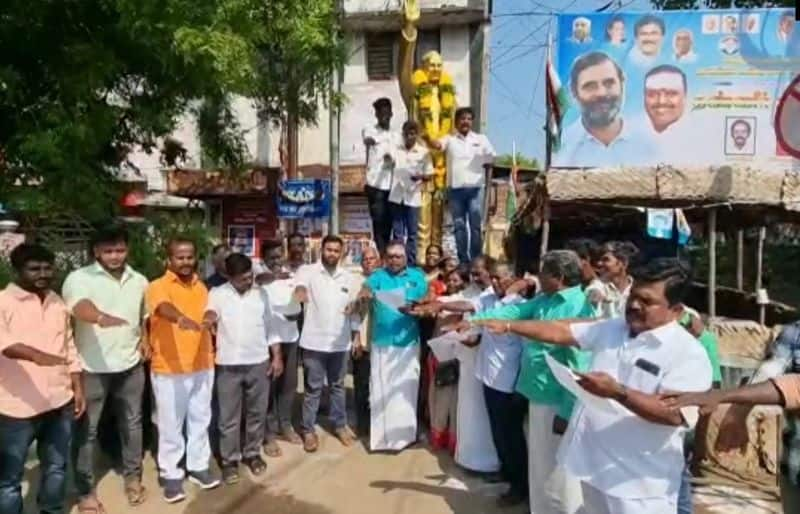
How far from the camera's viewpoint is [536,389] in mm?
4402

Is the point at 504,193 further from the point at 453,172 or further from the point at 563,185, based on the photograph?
the point at 563,185

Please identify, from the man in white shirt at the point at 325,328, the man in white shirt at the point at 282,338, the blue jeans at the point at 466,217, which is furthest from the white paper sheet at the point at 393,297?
the blue jeans at the point at 466,217

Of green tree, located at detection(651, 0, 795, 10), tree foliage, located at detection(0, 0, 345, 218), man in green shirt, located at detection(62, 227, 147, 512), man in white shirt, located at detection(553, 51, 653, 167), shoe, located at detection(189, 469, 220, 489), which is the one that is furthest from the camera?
green tree, located at detection(651, 0, 795, 10)

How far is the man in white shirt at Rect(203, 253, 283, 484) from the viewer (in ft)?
17.7

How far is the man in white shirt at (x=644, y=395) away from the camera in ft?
8.95

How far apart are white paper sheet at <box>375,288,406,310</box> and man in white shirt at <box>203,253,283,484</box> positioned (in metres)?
0.90

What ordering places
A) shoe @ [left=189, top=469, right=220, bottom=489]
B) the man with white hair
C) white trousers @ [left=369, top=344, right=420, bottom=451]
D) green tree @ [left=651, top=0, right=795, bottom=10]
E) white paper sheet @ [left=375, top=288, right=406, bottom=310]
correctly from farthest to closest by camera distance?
green tree @ [left=651, top=0, right=795, bottom=10] < the man with white hair < white trousers @ [left=369, top=344, right=420, bottom=451] < white paper sheet @ [left=375, top=288, right=406, bottom=310] < shoe @ [left=189, top=469, right=220, bottom=489]

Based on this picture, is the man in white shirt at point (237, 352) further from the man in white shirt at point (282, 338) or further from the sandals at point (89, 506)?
the sandals at point (89, 506)

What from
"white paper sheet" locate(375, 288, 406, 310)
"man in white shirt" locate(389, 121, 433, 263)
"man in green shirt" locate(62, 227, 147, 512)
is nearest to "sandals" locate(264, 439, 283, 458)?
"man in green shirt" locate(62, 227, 147, 512)

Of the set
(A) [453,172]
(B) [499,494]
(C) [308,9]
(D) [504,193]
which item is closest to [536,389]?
(B) [499,494]

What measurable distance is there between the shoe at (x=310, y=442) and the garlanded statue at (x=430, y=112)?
254 cm

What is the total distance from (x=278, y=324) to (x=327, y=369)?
22.4 inches

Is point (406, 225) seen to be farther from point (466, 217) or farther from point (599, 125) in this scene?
point (599, 125)

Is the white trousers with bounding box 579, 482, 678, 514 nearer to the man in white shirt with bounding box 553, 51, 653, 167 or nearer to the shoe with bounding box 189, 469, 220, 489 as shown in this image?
the shoe with bounding box 189, 469, 220, 489
